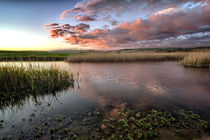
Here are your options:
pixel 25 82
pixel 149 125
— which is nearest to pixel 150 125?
pixel 149 125

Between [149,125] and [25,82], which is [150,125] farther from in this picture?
[25,82]

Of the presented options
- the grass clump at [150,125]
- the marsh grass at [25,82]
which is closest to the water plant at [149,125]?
the grass clump at [150,125]

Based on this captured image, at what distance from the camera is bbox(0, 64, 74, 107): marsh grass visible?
19.3 feet

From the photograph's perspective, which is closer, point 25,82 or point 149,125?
point 149,125

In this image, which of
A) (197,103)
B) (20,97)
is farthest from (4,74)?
(197,103)

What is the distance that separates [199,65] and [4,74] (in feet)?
69.2

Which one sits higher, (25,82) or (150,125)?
(25,82)

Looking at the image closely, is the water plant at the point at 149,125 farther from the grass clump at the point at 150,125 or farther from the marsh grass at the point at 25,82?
the marsh grass at the point at 25,82

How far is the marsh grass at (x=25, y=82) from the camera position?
5884 mm

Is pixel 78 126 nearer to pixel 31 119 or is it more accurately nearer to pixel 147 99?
pixel 31 119

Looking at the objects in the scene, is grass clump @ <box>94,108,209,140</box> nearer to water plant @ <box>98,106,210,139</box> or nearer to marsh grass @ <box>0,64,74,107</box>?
water plant @ <box>98,106,210,139</box>

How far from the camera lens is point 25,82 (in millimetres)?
6660

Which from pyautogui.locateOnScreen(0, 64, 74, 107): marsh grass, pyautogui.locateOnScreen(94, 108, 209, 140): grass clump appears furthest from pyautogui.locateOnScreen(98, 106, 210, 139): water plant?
pyautogui.locateOnScreen(0, 64, 74, 107): marsh grass

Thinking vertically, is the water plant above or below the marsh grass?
below
